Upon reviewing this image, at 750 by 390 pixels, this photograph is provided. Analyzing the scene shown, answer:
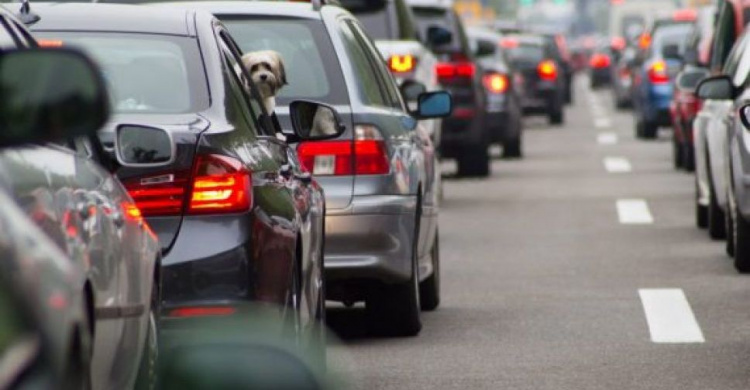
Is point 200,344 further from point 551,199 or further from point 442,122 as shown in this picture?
point 442,122

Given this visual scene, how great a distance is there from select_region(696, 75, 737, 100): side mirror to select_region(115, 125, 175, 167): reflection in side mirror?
8065mm

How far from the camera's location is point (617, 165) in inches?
1147

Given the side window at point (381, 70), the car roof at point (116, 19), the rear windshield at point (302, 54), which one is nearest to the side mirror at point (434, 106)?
the side window at point (381, 70)

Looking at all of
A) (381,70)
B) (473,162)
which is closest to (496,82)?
(473,162)

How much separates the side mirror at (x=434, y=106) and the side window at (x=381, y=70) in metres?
0.72

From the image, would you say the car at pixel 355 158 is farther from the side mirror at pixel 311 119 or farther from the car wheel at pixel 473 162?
the car wheel at pixel 473 162

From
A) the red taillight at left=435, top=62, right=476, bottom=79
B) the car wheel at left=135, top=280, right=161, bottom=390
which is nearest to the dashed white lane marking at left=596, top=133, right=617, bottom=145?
the red taillight at left=435, top=62, right=476, bottom=79

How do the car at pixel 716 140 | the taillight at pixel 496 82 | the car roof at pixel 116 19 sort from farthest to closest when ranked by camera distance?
the taillight at pixel 496 82 → the car at pixel 716 140 → the car roof at pixel 116 19

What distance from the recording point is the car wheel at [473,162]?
25.9 metres

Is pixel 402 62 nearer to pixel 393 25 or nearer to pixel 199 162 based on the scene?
pixel 393 25

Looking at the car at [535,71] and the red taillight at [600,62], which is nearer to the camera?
the car at [535,71]

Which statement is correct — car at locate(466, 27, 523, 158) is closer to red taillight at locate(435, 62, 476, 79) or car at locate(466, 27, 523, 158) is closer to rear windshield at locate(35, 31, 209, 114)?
red taillight at locate(435, 62, 476, 79)

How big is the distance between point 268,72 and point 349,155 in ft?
1.73

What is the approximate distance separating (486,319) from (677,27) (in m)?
21.5
